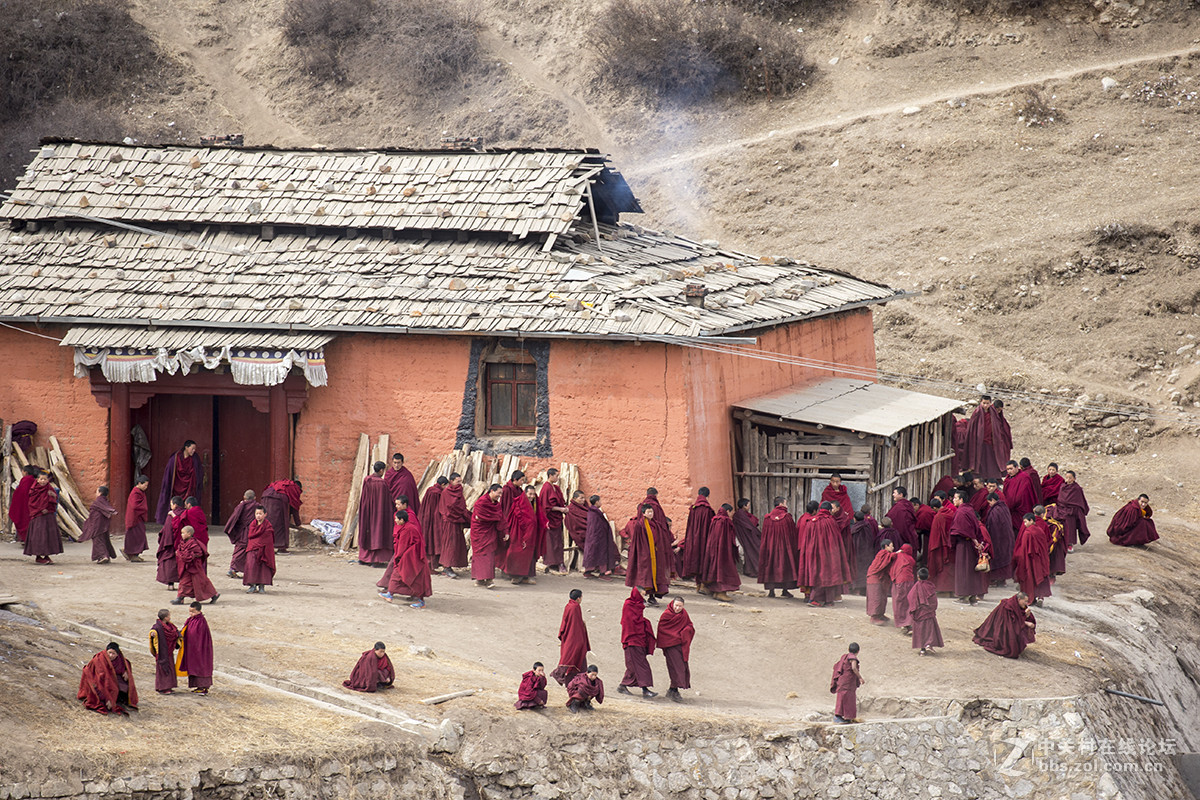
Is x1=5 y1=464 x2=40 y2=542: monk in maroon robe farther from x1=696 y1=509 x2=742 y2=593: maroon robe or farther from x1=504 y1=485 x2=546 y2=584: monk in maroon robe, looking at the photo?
x1=696 y1=509 x2=742 y2=593: maroon robe

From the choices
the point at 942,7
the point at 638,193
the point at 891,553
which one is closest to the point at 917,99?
the point at 942,7

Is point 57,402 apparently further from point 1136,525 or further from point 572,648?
point 1136,525

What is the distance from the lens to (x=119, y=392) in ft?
58.2

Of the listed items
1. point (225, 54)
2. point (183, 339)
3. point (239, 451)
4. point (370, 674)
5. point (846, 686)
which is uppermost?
point (225, 54)

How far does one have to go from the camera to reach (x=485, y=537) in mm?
15484

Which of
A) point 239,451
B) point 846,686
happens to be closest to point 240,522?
point 239,451

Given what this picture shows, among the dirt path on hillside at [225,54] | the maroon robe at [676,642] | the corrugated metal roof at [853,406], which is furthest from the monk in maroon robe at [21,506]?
the dirt path on hillside at [225,54]

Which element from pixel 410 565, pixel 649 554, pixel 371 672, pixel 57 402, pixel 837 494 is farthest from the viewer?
pixel 57 402

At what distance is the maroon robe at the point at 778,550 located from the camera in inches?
610

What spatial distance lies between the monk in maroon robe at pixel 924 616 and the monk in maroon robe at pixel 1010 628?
0.57 meters

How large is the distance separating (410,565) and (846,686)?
497 centimetres

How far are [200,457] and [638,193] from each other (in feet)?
60.6

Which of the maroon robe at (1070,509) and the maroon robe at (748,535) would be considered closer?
the maroon robe at (748,535)

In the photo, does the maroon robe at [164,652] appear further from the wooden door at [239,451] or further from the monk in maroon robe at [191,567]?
the wooden door at [239,451]
